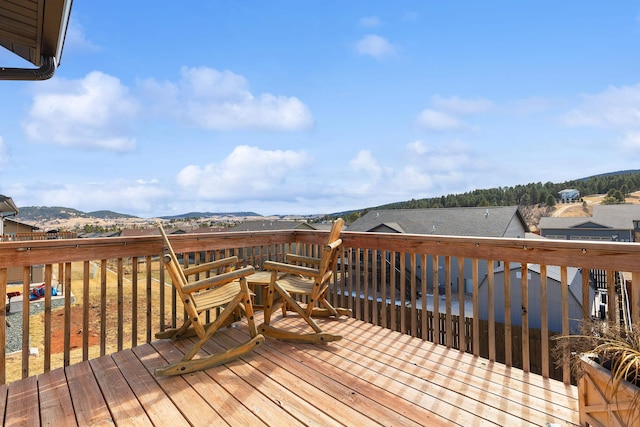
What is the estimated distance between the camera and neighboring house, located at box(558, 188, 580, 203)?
15.5 metres

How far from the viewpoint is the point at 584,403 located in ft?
5.34

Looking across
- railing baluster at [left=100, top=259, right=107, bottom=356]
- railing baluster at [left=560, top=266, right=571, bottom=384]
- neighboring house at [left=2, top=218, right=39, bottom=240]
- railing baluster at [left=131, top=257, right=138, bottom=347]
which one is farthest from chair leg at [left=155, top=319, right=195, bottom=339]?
neighboring house at [left=2, top=218, right=39, bottom=240]

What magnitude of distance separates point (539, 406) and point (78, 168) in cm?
2122

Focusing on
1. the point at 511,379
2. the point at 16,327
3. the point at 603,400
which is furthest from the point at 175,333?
the point at 16,327

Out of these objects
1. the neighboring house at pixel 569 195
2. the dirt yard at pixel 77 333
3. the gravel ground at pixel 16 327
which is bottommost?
the dirt yard at pixel 77 333

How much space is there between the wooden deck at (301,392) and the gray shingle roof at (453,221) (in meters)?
12.9

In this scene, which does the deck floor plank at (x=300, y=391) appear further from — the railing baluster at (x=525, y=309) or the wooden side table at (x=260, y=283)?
the railing baluster at (x=525, y=309)

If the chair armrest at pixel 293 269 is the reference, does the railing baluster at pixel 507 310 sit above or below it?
below

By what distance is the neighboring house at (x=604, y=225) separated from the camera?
17.7 metres

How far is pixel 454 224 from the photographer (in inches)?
605

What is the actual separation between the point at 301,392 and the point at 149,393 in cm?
98

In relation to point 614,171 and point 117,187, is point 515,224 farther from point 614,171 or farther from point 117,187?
point 117,187

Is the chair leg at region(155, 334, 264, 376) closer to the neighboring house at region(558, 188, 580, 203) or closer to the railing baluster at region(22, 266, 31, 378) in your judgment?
the railing baluster at region(22, 266, 31, 378)

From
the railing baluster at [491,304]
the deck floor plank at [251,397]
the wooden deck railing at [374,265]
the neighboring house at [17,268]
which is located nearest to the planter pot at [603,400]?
the wooden deck railing at [374,265]
